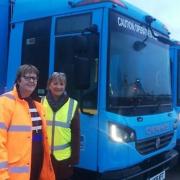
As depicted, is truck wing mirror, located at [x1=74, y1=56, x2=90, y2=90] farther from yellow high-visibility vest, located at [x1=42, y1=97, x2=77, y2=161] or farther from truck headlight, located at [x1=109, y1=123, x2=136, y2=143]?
truck headlight, located at [x1=109, y1=123, x2=136, y2=143]

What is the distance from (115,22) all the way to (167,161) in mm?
2288

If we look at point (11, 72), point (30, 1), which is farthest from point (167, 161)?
point (30, 1)

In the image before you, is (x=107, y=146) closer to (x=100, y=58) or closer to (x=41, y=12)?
(x=100, y=58)

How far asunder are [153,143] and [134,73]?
38.3 inches

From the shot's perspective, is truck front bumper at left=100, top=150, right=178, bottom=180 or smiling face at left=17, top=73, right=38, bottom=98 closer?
smiling face at left=17, top=73, right=38, bottom=98

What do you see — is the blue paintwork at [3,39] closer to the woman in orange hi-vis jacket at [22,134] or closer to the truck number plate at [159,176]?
the woman in orange hi-vis jacket at [22,134]

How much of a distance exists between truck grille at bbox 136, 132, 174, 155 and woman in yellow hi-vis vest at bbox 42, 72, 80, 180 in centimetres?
98

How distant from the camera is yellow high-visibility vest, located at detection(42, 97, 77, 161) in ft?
12.9

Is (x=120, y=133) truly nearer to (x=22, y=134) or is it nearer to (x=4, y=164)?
(x=22, y=134)

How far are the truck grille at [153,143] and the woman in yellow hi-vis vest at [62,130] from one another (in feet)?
3.20

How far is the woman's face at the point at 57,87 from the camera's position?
3994mm

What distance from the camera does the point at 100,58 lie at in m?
4.28

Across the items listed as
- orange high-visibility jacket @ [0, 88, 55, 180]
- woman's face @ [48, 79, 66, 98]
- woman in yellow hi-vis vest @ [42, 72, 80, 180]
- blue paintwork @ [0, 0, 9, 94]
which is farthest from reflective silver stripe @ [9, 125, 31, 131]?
blue paintwork @ [0, 0, 9, 94]

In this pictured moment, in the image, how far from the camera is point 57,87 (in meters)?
4.00
